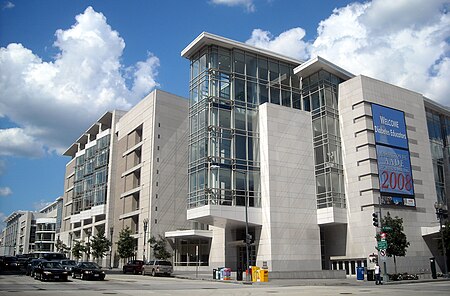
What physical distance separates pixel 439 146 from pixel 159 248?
44693mm

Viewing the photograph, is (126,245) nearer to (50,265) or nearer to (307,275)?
(307,275)

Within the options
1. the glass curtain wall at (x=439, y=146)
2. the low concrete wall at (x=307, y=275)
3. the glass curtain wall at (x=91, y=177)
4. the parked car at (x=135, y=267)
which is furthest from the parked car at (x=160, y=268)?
the glass curtain wall at (x=91, y=177)

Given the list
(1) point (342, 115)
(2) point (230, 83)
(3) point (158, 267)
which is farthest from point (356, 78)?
(3) point (158, 267)

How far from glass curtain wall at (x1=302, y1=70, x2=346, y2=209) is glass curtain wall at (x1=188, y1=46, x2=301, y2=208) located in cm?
306

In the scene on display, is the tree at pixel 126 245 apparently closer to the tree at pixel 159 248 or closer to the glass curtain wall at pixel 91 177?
the tree at pixel 159 248

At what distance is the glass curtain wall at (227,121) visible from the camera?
160 feet

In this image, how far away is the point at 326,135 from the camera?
5322 centimetres

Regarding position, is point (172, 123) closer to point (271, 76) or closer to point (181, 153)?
point (181, 153)

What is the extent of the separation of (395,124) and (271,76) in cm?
1681

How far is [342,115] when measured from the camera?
54.7 m

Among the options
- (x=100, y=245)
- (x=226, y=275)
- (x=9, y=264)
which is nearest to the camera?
(x=226, y=275)

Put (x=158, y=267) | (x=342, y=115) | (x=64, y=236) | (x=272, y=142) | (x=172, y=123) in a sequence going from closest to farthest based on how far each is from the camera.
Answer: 1. (x=158, y=267)
2. (x=272, y=142)
3. (x=342, y=115)
4. (x=172, y=123)
5. (x=64, y=236)

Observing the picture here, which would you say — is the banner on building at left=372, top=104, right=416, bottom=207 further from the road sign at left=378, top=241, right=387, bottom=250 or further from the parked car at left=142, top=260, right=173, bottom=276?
the parked car at left=142, top=260, right=173, bottom=276

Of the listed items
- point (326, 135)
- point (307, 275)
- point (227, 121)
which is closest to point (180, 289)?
point (307, 275)
